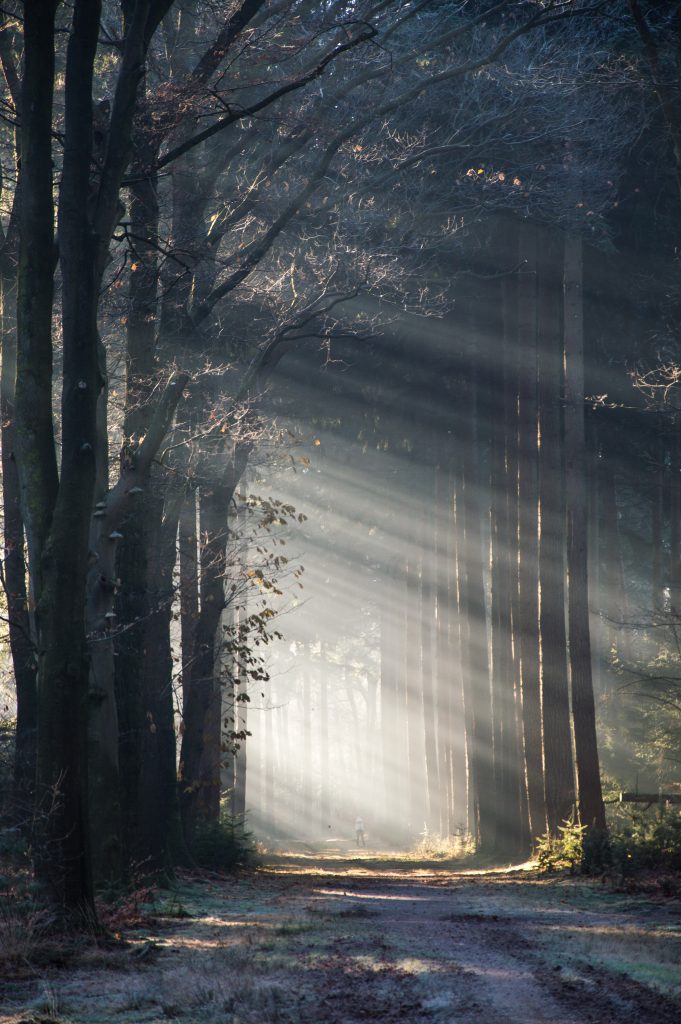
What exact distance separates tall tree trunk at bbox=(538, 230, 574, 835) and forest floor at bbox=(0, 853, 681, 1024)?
21.4ft

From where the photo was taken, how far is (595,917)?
1169cm

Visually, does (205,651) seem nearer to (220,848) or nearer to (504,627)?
(220,848)

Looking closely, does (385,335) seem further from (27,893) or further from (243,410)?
(27,893)

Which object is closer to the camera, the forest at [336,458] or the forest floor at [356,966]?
the forest floor at [356,966]

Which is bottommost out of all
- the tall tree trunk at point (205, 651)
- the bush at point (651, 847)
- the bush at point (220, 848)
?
the bush at point (220, 848)

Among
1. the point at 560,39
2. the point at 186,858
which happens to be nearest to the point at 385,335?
the point at 560,39

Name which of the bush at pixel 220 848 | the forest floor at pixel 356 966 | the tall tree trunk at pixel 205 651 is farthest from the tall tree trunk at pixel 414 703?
the forest floor at pixel 356 966

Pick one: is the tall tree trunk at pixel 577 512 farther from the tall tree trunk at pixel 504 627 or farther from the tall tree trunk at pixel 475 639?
the tall tree trunk at pixel 475 639

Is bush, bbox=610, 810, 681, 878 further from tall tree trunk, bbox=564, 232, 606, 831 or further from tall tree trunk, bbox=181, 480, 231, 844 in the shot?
tall tree trunk, bbox=181, 480, 231, 844

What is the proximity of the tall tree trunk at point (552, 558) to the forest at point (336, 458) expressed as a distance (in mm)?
63

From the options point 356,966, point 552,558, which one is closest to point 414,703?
point 552,558

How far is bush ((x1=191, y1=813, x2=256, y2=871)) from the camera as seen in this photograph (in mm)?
19625

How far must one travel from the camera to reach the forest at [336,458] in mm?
8641

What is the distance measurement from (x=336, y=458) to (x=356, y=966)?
69.6 feet
